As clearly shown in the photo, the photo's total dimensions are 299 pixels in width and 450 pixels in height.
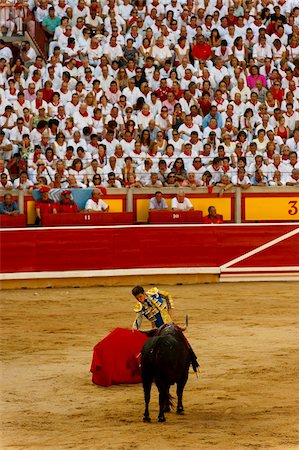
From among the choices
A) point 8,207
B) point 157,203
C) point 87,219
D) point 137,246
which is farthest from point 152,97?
point 8,207

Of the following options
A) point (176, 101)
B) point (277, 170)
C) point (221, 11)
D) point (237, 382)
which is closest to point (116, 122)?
point (176, 101)

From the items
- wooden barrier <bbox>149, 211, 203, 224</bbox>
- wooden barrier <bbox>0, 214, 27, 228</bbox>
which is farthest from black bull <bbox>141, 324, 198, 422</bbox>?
wooden barrier <bbox>149, 211, 203, 224</bbox>

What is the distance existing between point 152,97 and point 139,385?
28.7ft

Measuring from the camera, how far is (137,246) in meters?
16.5

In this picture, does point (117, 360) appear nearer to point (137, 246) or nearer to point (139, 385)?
point (139, 385)

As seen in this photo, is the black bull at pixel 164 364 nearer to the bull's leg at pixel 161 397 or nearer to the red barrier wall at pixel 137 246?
the bull's leg at pixel 161 397

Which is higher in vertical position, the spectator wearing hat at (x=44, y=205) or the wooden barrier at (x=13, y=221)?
the spectator wearing hat at (x=44, y=205)

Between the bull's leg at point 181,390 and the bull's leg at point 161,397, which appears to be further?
the bull's leg at point 181,390

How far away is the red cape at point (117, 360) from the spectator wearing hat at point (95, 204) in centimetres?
666

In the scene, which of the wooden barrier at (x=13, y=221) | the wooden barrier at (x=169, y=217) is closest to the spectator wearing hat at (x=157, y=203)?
the wooden barrier at (x=169, y=217)

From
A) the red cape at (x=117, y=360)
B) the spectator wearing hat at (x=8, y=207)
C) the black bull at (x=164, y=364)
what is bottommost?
the red cape at (x=117, y=360)

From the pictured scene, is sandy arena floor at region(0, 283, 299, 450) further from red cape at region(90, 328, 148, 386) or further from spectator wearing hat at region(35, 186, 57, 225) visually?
spectator wearing hat at region(35, 186, 57, 225)

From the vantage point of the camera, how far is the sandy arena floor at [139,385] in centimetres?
766

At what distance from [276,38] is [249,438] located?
515 inches
